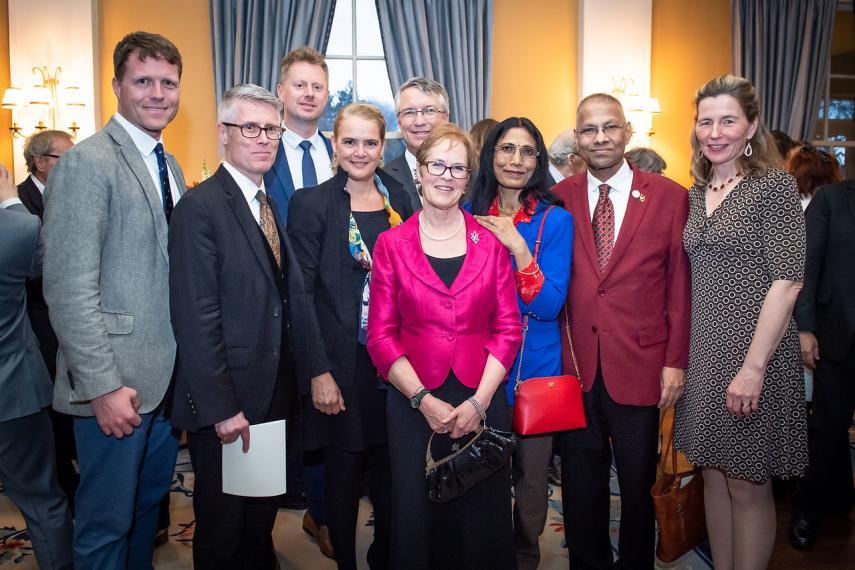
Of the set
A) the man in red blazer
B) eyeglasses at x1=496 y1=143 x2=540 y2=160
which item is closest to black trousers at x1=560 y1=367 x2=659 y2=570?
the man in red blazer

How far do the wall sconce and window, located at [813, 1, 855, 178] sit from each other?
25.7ft

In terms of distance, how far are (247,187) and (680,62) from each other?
6.11 metres

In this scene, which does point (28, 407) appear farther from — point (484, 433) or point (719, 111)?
point (719, 111)

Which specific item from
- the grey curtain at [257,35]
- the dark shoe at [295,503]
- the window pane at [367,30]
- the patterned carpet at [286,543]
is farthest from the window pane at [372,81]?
the patterned carpet at [286,543]

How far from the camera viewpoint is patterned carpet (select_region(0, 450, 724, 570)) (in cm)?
276

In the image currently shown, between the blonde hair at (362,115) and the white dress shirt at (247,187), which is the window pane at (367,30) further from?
the white dress shirt at (247,187)

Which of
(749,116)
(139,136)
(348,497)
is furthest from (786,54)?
(139,136)

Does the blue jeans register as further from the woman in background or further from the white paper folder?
the woman in background

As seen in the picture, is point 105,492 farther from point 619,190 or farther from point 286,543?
point 619,190

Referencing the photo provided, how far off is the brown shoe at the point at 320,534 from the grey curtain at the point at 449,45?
4.43 metres

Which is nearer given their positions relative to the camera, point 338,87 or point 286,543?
point 286,543

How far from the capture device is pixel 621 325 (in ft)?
7.16

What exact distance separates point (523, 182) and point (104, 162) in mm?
1299

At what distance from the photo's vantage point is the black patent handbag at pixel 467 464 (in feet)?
6.42
